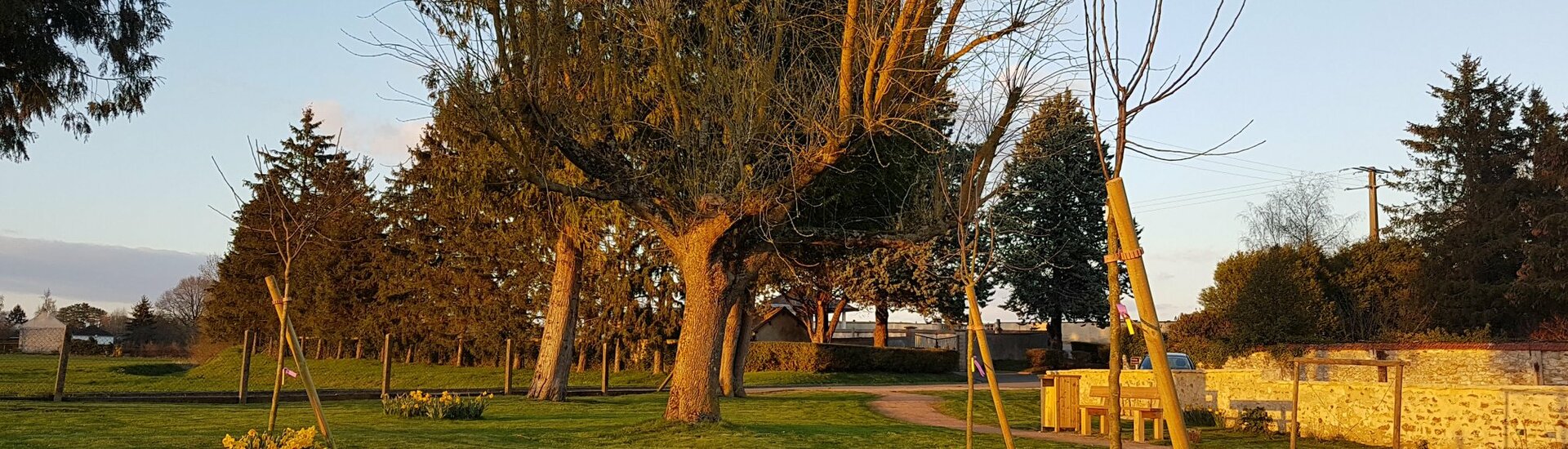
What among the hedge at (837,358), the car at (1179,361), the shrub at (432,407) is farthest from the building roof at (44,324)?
the car at (1179,361)

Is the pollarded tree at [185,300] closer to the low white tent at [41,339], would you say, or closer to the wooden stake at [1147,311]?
the low white tent at [41,339]

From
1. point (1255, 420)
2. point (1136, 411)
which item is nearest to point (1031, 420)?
point (1255, 420)

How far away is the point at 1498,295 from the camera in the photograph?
33.2 meters

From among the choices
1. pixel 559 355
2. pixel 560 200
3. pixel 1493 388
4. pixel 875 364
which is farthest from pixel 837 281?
pixel 1493 388

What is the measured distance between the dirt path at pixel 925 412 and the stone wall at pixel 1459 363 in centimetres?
500

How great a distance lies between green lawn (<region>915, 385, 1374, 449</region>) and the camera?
578 inches

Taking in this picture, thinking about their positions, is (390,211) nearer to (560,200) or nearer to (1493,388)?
(560,200)

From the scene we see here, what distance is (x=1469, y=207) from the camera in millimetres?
35781

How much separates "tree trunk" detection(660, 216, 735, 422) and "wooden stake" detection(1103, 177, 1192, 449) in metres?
9.77

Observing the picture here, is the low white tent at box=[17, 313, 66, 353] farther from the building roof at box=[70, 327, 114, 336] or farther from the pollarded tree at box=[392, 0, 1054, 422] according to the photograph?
the pollarded tree at box=[392, 0, 1054, 422]

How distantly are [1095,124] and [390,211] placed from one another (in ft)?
122

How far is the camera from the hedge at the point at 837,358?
38094 millimetres

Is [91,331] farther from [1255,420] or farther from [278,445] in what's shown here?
[1255,420]

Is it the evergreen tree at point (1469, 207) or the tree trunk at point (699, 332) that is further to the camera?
the evergreen tree at point (1469, 207)
